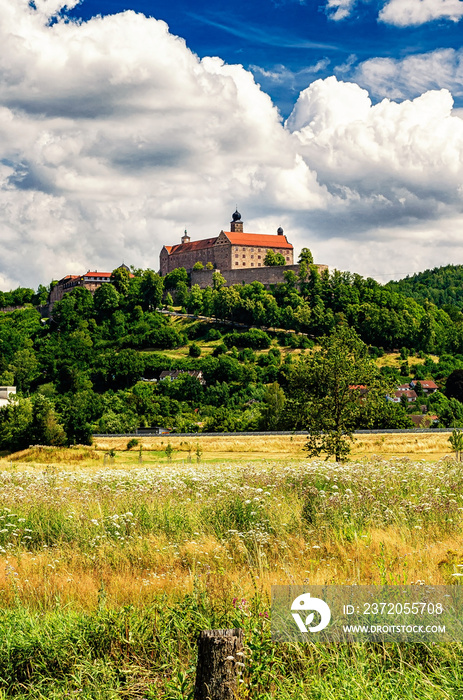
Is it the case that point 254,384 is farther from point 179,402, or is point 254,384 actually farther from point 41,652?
point 41,652

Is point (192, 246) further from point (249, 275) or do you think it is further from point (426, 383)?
point (426, 383)

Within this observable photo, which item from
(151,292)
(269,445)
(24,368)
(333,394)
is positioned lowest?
(269,445)

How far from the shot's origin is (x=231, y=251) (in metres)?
140

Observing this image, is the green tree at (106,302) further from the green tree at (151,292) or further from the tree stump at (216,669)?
the tree stump at (216,669)

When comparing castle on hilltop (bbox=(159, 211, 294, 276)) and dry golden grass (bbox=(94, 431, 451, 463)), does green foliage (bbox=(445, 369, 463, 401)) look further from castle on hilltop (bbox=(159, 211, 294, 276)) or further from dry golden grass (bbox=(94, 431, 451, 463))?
castle on hilltop (bbox=(159, 211, 294, 276))

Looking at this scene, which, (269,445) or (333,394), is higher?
(333,394)

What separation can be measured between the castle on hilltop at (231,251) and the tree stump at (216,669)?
131449 mm

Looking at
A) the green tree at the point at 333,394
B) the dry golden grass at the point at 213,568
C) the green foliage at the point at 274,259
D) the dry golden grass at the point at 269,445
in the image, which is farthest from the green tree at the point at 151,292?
the dry golden grass at the point at 213,568

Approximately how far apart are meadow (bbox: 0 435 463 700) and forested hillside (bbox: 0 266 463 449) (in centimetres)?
5262

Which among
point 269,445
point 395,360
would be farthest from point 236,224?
point 269,445

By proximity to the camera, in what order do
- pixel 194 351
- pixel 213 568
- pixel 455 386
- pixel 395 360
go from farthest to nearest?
pixel 194 351, pixel 395 360, pixel 455 386, pixel 213 568

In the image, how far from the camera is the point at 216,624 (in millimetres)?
5762

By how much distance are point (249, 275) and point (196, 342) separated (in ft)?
89.2

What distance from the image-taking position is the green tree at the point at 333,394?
25922mm
